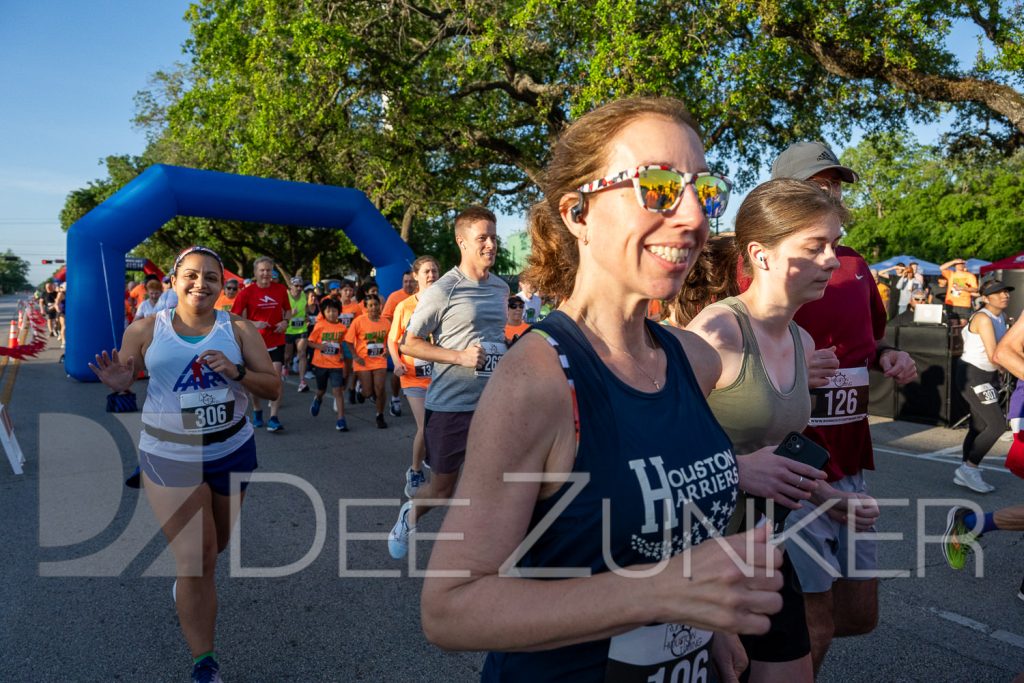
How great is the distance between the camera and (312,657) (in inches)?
133

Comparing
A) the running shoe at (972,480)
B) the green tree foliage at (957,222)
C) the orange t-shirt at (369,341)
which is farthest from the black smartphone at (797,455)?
the green tree foliage at (957,222)

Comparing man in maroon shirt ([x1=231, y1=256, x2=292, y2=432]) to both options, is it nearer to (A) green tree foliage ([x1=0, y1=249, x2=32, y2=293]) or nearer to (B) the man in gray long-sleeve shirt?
(B) the man in gray long-sleeve shirt

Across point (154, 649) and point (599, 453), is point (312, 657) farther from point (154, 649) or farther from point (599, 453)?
point (599, 453)

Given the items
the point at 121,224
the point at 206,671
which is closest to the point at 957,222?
the point at 121,224

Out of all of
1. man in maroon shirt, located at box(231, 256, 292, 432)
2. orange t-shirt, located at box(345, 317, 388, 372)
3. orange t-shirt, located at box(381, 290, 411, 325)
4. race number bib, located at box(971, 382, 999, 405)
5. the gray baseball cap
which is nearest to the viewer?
the gray baseball cap

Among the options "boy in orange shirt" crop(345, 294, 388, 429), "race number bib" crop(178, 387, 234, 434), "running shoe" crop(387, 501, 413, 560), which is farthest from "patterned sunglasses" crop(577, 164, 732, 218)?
"boy in orange shirt" crop(345, 294, 388, 429)

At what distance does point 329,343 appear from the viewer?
10.0 metres

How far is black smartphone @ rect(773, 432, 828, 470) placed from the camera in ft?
5.64

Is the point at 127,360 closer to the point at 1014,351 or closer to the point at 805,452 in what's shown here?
the point at 805,452

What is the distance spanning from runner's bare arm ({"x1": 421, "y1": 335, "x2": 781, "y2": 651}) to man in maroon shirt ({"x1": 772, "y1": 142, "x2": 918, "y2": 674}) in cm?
141

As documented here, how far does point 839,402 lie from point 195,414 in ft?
9.37

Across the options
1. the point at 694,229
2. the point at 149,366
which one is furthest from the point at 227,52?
the point at 694,229

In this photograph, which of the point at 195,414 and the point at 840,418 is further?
the point at 195,414

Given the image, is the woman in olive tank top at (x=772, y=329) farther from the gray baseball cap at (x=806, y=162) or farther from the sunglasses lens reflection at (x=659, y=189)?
the sunglasses lens reflection at (x=659, y=189)
